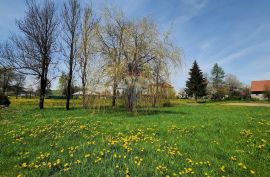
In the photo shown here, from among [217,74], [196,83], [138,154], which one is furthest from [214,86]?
[138,154]

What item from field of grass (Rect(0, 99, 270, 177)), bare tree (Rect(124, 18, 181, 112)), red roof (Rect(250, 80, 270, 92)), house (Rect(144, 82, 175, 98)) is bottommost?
field of grass (Rect(0, 99, 270, 177))

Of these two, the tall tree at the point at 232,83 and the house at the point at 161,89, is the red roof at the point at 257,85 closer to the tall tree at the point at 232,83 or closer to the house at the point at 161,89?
the tall tree at the point at 232,83

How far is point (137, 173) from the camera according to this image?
13.2 feet

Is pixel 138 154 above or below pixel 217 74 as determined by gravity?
below

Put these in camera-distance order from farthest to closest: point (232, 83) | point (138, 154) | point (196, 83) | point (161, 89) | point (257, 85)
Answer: point (232, 83) → point (257, 85) → point (196, 83) → point (161, 89) → point (138, 154)

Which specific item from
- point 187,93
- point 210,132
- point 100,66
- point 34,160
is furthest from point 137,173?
point 187,93

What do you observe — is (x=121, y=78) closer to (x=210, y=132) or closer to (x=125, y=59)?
(x=125, y=59)

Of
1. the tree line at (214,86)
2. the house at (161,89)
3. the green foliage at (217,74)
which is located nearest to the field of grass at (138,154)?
the house at (161,89)

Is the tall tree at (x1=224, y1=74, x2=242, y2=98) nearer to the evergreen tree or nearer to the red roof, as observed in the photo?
the red roof

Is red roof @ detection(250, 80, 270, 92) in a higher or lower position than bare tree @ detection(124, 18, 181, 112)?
higher

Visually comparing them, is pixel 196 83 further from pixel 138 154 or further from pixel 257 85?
pixel 138 154

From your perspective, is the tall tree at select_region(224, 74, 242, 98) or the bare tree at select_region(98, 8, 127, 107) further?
the tall tree at select_region(224, 74, 242, 98)

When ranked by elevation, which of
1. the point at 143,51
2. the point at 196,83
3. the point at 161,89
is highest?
the point at 196,83

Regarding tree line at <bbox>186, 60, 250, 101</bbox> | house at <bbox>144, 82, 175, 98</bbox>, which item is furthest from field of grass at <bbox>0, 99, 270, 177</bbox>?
tree line at <bbox>186, 60, 250, 101</bbox>
